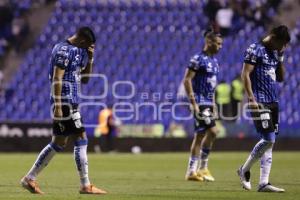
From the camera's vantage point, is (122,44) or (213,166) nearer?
(213,166)

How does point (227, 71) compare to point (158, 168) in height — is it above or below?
above

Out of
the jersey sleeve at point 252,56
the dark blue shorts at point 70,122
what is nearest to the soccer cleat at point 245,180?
the jersey sleeve at point 252,56

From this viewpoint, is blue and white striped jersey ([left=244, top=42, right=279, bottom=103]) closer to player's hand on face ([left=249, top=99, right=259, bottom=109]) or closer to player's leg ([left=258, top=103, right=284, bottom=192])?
player's leg ([left=258, top=103, right=284, bottom=192])

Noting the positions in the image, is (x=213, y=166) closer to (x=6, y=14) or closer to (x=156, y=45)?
(x=156, y=45)

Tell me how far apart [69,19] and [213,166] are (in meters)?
15.3

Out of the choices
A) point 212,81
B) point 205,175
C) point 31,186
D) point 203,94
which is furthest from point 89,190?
point 212,81

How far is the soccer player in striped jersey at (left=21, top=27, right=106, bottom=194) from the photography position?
401 inches

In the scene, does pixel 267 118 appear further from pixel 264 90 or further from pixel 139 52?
pixel 139 52

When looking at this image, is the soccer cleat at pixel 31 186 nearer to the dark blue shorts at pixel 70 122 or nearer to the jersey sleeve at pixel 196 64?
the dark blue shorts at pixel 70 122

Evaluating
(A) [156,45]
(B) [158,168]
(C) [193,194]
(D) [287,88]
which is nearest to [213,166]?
(B) [158,168]

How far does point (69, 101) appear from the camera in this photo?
34.0ft

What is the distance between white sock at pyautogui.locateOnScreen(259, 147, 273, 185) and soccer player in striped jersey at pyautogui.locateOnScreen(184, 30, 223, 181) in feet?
8.98

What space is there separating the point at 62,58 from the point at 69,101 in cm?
58

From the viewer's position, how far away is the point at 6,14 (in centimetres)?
3072
